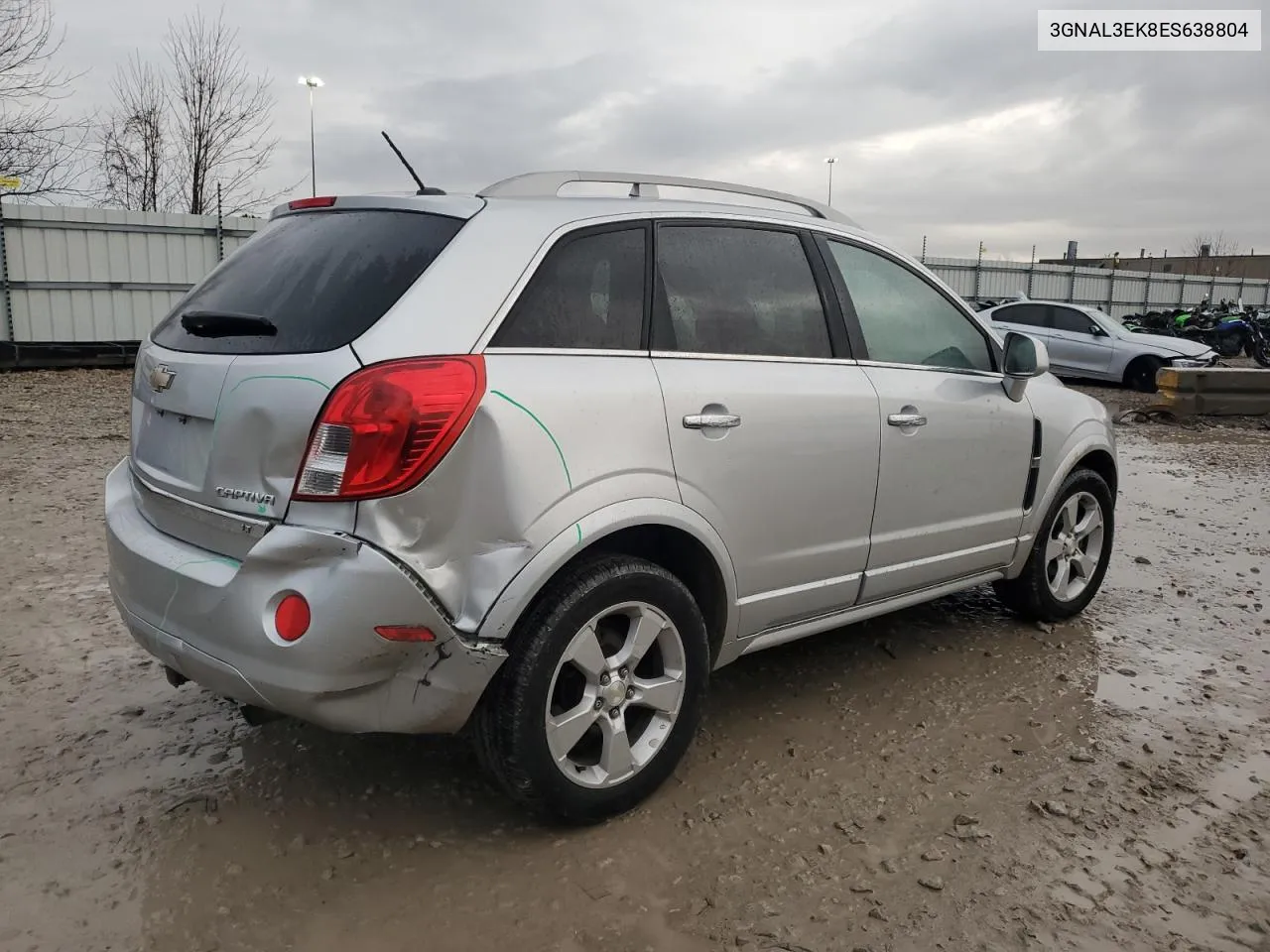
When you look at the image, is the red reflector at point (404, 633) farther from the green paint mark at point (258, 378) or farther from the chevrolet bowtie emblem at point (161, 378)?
the chevrolet bowtie emblem at point (161, 378)

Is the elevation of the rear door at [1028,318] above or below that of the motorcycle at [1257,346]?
above

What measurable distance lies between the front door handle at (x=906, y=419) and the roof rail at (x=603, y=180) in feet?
2.62

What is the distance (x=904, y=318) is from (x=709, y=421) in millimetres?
1283

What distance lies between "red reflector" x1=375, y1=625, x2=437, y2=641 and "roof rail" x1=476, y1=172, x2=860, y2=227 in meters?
1.24

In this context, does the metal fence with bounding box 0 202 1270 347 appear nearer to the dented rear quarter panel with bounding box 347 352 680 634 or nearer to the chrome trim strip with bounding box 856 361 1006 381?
the chrome trim strip with bounding box 856 361 1006 381

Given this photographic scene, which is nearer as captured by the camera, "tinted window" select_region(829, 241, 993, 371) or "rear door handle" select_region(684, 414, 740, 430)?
"rear door handle" select_region(684, 414, 740, 430)

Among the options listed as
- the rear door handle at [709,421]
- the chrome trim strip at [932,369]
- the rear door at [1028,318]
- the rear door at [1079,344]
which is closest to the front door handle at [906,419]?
the chrome trim strip at [932,369]

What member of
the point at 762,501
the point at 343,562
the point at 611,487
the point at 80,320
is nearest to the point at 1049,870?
the point at 762,501

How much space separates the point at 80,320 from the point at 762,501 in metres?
16.2

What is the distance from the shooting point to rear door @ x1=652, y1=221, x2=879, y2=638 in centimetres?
288

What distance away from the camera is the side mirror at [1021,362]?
393 cm

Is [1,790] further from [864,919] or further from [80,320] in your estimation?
[80,320]

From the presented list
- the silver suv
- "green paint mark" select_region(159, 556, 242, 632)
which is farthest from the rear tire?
"green paint mark" select_region(159, 556, 242, 632)

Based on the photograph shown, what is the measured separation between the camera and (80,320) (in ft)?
52.4
